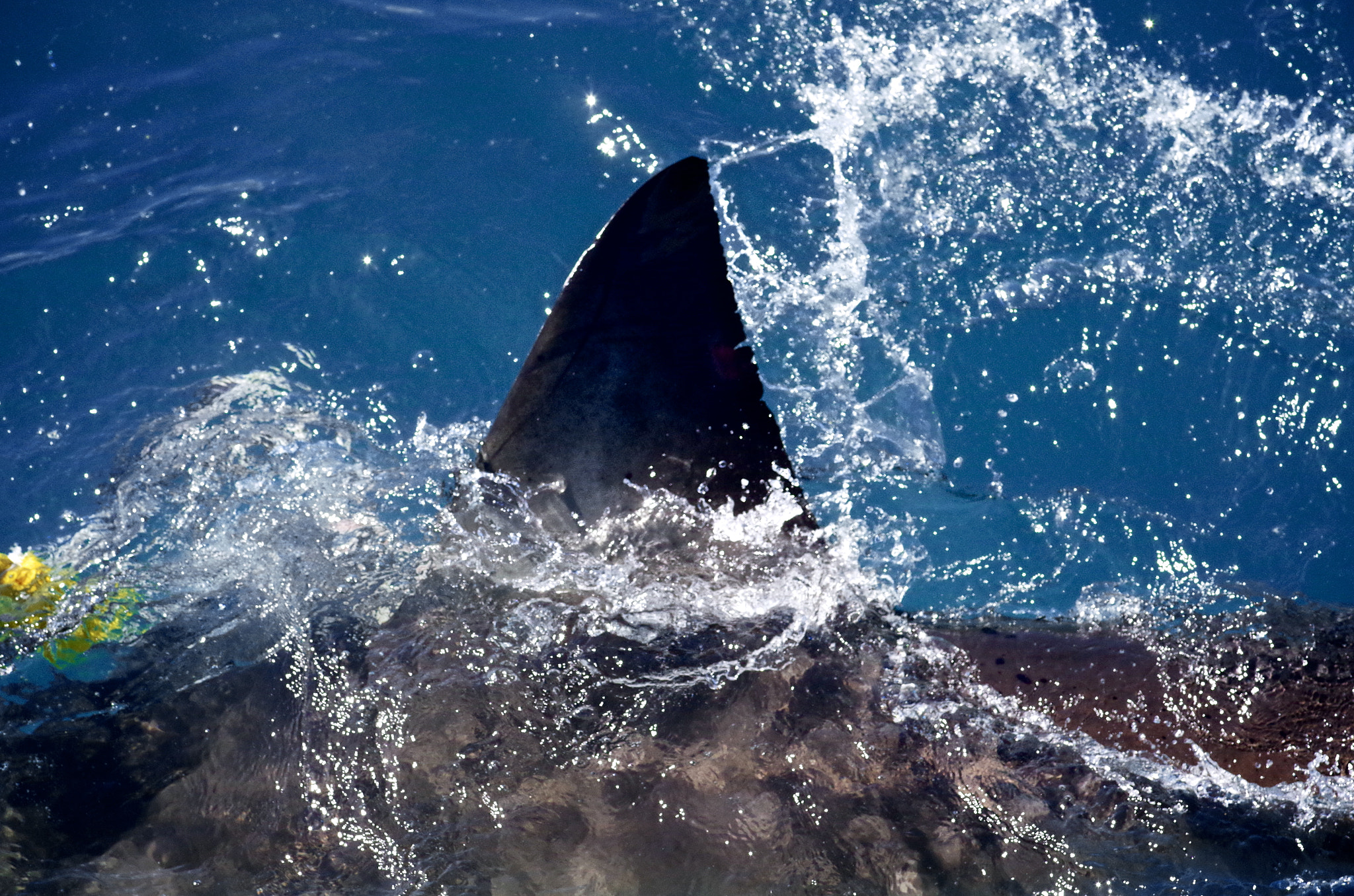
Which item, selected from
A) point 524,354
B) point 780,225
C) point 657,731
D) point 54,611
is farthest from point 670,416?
point 780,225

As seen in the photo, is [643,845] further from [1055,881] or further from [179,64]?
[179,64]

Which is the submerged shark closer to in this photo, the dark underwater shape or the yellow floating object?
the dark underwater shape

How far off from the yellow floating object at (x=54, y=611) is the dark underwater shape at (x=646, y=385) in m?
1.29

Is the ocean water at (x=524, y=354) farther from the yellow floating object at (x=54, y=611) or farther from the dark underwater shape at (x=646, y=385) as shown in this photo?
the dark underwater shape at (x=646, y=385)

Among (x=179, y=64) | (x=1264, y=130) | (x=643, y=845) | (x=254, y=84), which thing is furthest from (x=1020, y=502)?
(x=179, y=64)

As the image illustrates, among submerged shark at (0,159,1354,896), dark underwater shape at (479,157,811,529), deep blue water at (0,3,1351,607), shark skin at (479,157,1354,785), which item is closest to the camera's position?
submerged shark at (0,159,1354,896)

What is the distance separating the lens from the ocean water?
8.93 feet

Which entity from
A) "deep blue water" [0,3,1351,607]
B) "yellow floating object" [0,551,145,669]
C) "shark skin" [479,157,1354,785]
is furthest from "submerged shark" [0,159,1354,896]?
"deep blue water" [0,3,1351,607]

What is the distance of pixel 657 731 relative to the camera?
2842 millimetres

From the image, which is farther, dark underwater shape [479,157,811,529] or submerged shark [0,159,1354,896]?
dark underwater shape [479,157,811,529]

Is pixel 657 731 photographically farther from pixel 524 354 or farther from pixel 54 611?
pixel 524 354

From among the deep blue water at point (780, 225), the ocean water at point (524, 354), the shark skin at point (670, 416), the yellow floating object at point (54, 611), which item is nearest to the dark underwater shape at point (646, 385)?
the shark skin at point (670, 416)

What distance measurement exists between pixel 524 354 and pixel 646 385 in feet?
7.90

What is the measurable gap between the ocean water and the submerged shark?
0.02 m
